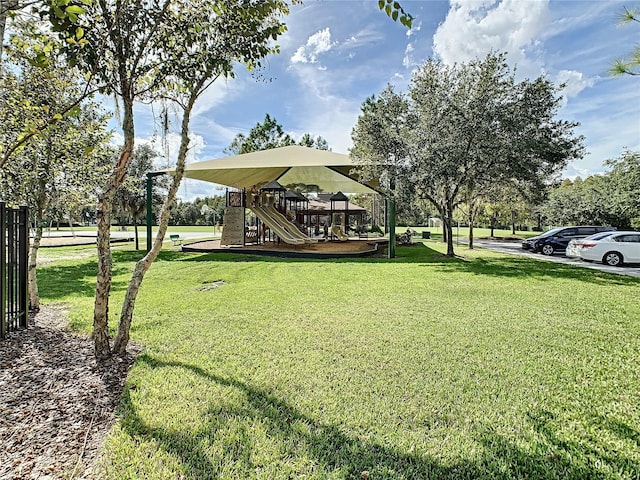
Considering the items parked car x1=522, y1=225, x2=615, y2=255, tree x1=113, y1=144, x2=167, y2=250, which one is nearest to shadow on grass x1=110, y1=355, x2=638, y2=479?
parked car x1=522, y1=225, x2=615, y2=255

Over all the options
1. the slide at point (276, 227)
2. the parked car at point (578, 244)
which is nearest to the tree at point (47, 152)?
the slide at point (276, 227)

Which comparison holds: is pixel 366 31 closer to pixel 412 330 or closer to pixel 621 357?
pixel 412 330

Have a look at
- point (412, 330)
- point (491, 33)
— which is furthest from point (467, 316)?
point (491, 33)

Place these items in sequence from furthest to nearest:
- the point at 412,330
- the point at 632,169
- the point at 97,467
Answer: the point at 632,169 → the point at 412,330 → the point at 97,467

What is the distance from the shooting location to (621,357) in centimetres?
394

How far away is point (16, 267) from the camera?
185 inches

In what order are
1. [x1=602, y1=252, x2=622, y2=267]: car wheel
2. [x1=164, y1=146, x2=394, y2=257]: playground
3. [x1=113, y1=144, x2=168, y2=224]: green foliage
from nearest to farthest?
[x1=602, y1=252, x2=622, y2=267]: car wheel
[x1=164, y1=146, x2=394, y2=257]: playground
[x1=113, y1=144, x2=168, y2=224]: green foliage

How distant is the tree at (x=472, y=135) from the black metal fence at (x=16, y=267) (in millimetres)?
10727

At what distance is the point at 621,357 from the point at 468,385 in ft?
7.07

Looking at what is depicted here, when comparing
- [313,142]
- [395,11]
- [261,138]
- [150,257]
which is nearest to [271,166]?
[150,257]

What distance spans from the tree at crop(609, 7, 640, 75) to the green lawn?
134 inches

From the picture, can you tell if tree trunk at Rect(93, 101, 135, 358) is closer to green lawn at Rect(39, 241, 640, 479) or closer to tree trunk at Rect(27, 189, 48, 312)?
green lawn at Rect(39, 241, 640, 479)

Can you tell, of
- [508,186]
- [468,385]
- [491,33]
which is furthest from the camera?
[508,186]

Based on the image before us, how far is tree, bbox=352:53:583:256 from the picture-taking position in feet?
38.1
